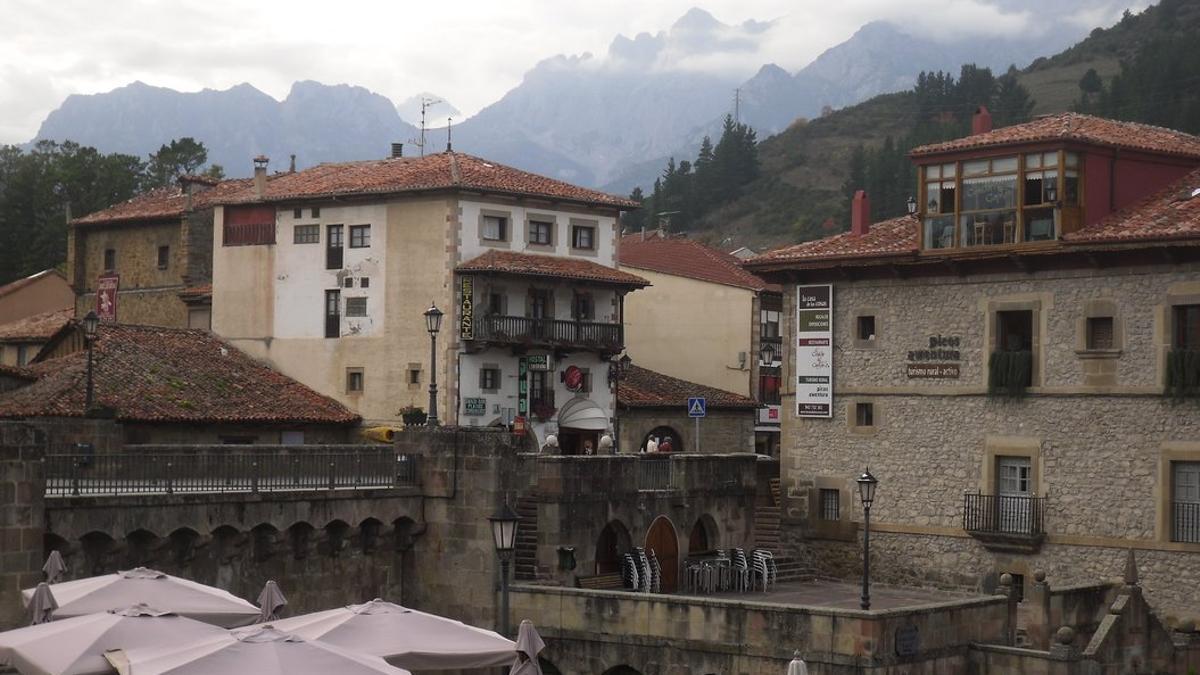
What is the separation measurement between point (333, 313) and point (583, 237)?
7.78 m

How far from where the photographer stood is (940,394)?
4159 centimetres

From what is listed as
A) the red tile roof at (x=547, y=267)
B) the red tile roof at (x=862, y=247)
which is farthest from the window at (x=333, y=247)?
the red tile roof at (x=862, y=247)

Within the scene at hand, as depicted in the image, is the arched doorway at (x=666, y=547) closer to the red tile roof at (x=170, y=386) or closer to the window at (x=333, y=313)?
the red tile roof at (x=170, y=386)

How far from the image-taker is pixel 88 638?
21.1m

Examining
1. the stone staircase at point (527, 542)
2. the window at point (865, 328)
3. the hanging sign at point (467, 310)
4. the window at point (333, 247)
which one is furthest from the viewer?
the window at point (333, 247)

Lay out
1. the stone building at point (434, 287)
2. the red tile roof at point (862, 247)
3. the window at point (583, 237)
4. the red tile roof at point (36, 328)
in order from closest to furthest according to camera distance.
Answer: the red tile roof at point (862, 247)
the stone building at point (434, 287)
the window at point (583, 237)
the red tile roof at point (36, 328)

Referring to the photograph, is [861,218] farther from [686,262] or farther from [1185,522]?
[686,262]

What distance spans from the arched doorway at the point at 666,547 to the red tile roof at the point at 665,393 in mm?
15525

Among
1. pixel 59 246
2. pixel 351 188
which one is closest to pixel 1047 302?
pixel 351 188

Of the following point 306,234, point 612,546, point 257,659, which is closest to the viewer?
point 257,659

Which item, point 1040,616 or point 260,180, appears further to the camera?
point 260,180

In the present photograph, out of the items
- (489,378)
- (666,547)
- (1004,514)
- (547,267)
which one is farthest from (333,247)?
(1004,514)

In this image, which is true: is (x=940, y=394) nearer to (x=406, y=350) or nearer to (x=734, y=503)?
(x=734, y=503)

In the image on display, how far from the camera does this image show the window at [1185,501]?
37406 millimetres
